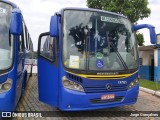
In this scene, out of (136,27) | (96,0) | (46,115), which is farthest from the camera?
(96,0)

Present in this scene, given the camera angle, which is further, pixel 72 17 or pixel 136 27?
pixel 136 27

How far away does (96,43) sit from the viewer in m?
7.71

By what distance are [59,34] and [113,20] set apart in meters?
1.66

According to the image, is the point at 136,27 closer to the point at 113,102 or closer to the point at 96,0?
the point at 113,102

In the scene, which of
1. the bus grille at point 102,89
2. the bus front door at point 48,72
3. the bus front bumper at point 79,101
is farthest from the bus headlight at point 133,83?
the bus front door at point 48,72

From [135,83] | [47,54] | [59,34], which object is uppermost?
[59,34]

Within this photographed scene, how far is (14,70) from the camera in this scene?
689 cm

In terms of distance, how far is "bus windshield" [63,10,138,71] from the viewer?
7.46 metres

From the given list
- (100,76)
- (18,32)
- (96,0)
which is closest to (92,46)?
(100,76)

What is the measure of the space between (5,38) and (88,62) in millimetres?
2037

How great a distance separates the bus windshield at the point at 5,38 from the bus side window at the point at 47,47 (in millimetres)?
1240

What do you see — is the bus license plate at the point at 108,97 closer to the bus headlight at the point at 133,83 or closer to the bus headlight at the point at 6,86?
the bus headlight at the point at 133,83

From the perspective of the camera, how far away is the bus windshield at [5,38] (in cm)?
682

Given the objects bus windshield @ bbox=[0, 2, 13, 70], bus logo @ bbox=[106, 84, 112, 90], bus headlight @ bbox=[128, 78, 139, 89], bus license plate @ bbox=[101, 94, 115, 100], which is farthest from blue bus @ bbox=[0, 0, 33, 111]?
bus headlight @ bbox=[128, 78, 139, 89]
